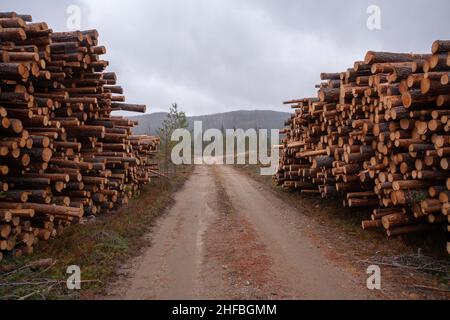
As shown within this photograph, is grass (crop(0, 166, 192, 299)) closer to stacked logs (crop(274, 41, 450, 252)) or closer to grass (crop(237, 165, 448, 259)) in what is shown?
grass (crop(237, 165, 448, 259))

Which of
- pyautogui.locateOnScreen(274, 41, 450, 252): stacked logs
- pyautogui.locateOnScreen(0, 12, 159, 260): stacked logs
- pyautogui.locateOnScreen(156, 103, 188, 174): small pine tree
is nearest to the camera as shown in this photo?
pyautogui.locateOnScreen(274, 41, 450, 252): stacked logs

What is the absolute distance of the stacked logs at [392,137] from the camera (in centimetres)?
841

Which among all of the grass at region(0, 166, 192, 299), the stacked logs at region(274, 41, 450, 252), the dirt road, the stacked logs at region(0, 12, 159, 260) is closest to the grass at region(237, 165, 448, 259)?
the stacked logs at region(274, 41, 450, 252)

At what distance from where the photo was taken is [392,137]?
961 cm

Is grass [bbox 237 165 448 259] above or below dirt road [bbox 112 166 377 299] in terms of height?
above

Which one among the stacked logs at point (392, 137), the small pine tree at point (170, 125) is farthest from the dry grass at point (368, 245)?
the small pine tree at point (170, 125)

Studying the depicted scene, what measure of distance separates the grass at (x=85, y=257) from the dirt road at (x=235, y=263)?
42 centimetres

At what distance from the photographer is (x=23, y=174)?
9492mm

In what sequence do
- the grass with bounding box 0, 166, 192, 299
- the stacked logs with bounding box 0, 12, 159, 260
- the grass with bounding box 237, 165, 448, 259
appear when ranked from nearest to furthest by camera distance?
1. the grass with bounding box 0, 166, 192, 299
2. the stacked logs with bounding box 0, 12, 159, 260
3. the grass with bounding box 237, 165, 448, 259

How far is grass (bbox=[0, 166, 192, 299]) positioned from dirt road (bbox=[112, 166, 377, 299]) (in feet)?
1.36

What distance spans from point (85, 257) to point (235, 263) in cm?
328

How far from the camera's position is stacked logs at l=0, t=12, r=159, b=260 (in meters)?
8.64
